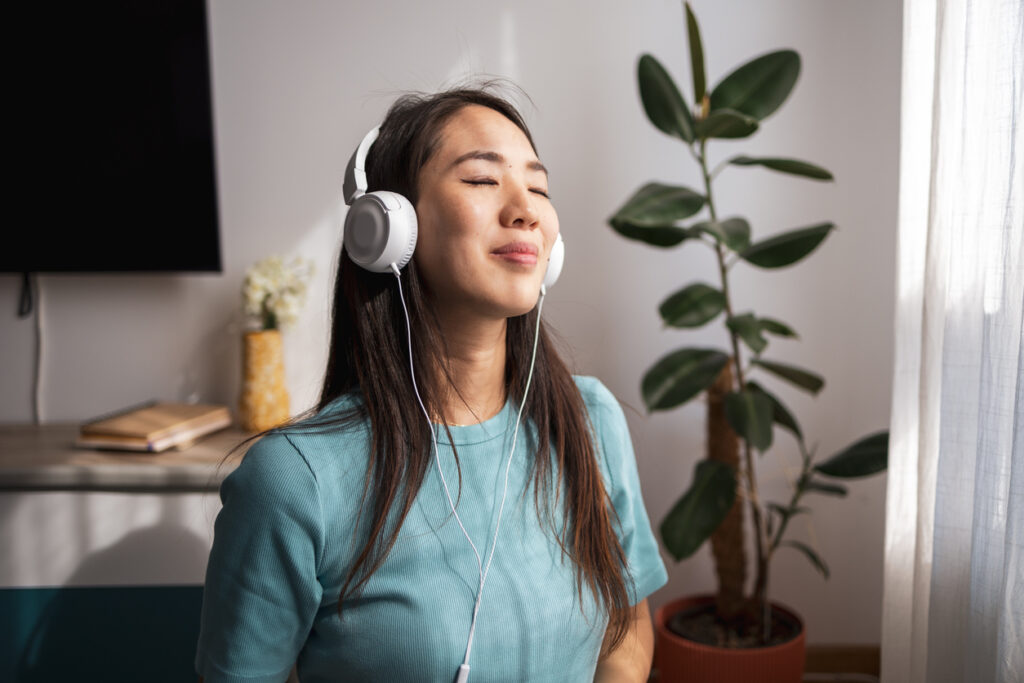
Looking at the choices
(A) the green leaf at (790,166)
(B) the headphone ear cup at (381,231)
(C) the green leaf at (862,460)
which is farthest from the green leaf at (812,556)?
(B) the headphone ear cup at (381,231)

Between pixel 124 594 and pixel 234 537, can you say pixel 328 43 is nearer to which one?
pixel 124 594

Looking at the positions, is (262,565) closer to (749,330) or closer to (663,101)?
(749,330)

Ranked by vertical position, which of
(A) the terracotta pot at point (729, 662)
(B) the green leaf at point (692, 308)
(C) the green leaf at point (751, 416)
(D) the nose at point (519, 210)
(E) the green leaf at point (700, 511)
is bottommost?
(A) the terracotta pot at point (729, 662)

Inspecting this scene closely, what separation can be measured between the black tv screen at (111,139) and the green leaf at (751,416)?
1321 mm

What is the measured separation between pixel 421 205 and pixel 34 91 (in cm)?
163

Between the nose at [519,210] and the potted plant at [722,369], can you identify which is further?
the potted plant at [722,369]

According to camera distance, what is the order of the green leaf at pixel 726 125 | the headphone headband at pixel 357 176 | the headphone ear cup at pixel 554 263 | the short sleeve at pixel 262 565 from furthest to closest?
the green leaf at pixel 726 125 → the headphone ear cup at pixel 554 263 → the headphone headband at pixel 357 176 → the short sleeve at pixel 262 565

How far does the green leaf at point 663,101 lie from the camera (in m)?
1.74

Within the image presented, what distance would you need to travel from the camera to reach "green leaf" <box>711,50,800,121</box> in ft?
5.64

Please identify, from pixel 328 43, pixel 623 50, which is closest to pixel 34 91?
pixel 328 43

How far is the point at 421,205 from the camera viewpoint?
0.92 metres

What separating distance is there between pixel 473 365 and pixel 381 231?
0.21m

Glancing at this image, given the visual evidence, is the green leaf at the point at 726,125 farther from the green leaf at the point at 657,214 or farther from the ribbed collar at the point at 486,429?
the ribbed collar at the point at 486,429

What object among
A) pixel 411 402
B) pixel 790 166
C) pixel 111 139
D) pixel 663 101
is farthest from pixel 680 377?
pixel 111 139
